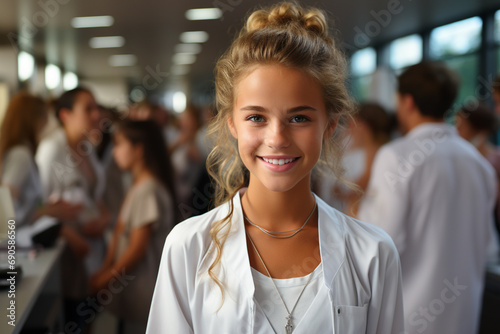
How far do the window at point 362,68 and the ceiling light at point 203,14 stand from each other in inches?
158

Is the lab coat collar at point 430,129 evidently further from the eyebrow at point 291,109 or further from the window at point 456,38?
the window at point 456,38

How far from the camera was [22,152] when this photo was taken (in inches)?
125

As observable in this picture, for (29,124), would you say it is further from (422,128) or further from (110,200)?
(422,128)

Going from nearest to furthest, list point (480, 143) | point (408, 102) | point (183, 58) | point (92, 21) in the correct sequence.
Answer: point (408, 102) → point (480, 143) → point (92, 21) → point (183, 58)

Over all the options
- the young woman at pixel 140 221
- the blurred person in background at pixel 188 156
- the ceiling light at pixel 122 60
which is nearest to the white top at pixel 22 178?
the young woman at pixel 140 221

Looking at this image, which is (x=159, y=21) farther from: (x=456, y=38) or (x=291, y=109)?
(x=291, y=109)

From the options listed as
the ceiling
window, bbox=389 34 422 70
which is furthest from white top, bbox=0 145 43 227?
window, bbox=389 34 422 70

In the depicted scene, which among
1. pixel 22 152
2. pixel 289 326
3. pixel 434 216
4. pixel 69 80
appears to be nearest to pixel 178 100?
pixel 69 80

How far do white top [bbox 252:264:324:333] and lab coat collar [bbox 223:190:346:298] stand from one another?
3 centimetres

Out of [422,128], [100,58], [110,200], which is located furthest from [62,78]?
[422,128]

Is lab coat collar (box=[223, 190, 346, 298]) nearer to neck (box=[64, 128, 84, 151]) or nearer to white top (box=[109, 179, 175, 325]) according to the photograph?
white top (box=[109, 179, 175, 325])

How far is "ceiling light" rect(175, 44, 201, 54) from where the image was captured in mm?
10828

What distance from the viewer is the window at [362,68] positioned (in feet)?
34.8

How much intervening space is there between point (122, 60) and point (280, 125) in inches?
520
